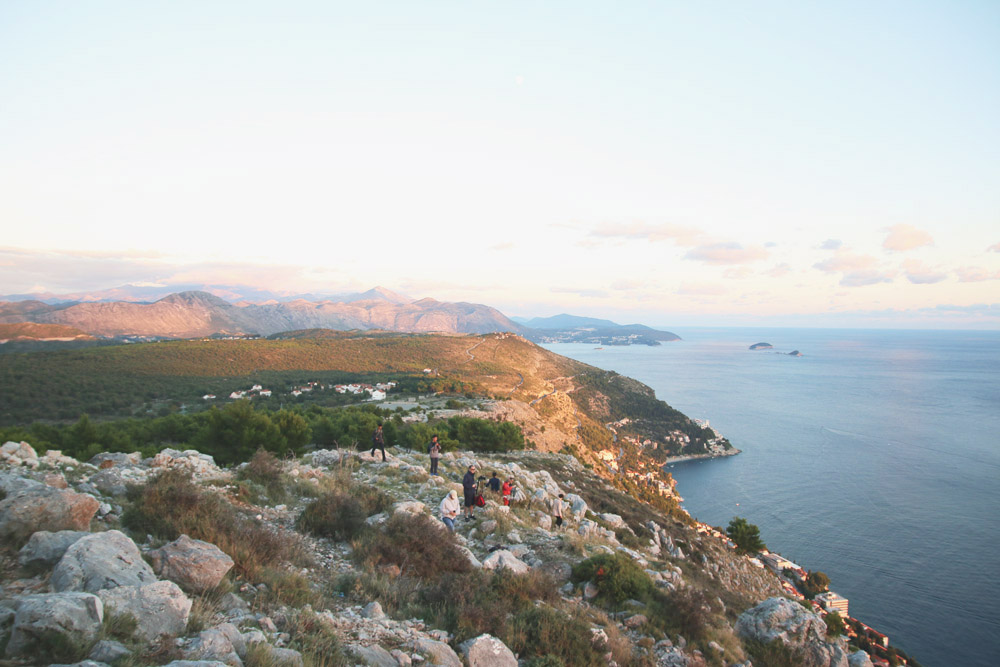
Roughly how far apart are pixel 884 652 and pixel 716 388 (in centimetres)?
11904

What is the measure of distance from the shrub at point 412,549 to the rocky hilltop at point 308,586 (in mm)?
27

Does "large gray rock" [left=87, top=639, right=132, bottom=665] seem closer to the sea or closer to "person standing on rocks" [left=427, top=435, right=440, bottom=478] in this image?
"person standing on rocks" [left=427, top=435, right=440, bottom=478]

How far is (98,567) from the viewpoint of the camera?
15.7 ft

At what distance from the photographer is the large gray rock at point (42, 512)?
215 inches

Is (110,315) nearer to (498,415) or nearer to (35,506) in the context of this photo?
(498,415)

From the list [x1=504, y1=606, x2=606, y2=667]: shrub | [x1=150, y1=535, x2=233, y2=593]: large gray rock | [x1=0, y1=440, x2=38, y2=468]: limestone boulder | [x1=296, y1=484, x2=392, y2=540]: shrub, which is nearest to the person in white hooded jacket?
[x1=296, y1=484, x2=392, y2=540]: shrub

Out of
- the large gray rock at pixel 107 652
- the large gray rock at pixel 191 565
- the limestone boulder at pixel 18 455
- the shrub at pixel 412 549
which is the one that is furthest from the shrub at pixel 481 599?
the limestone boulder at pixel 18 455

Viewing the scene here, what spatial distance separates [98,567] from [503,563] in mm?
5968

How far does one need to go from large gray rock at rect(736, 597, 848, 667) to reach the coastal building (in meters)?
28.2

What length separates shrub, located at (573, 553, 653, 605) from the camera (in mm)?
9172

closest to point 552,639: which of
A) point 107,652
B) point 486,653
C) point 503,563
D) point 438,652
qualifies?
point 486,653

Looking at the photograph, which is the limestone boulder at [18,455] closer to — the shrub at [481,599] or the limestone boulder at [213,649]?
the limestone boulder at [213,649]

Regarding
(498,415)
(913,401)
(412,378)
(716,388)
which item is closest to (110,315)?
(412,378)

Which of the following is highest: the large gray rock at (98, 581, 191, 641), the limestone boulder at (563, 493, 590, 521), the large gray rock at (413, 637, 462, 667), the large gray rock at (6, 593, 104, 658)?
the large gray rock at (6, 593, 104, 658)
